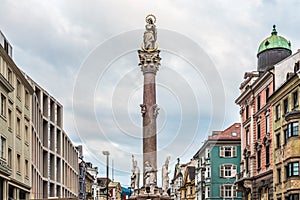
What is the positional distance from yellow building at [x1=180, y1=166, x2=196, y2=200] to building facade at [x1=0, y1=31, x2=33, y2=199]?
72150 millimetres

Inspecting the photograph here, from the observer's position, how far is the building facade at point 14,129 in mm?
52812

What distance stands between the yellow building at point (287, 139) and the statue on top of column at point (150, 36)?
51.4 feet

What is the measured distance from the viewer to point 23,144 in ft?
205

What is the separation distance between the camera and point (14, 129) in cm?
5803

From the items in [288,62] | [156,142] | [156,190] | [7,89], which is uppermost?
[288,62]

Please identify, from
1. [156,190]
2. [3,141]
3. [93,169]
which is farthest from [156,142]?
[93,169]

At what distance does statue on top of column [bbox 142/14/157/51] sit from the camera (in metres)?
50.9

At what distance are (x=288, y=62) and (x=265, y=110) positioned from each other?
6.33 m

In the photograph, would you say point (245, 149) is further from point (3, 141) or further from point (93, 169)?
point (93, 169)

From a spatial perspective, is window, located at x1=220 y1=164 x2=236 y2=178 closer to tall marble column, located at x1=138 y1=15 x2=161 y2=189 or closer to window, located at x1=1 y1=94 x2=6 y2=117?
tall marble column, located at x1=138 y1=15 x2=161 y2=189

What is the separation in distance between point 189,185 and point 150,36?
90.9 meters

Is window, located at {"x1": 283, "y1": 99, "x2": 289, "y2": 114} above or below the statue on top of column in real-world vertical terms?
below

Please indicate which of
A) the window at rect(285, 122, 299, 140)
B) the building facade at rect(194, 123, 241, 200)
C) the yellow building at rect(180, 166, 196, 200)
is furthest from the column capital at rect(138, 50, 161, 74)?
the yellow building at rect(180, 166, 196, 200)

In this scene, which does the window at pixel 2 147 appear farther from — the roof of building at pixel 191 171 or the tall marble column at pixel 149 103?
the roof of building at pixel 191 171
